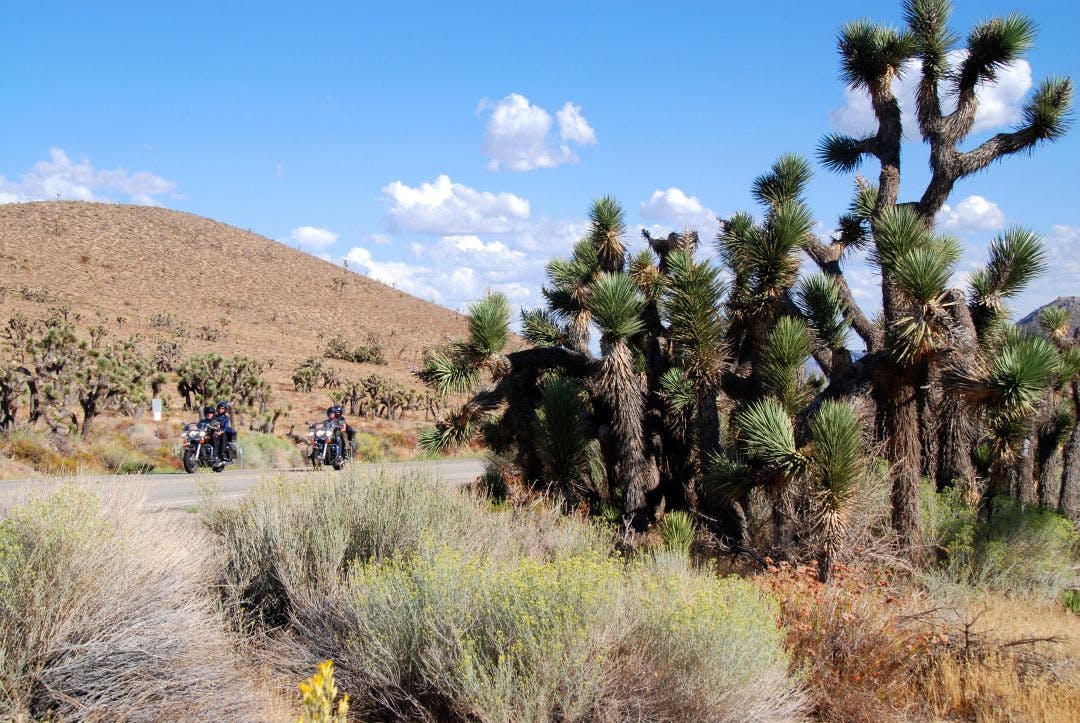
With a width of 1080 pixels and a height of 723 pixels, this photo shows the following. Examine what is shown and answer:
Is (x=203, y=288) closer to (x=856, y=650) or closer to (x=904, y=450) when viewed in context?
(x=904, y=450)

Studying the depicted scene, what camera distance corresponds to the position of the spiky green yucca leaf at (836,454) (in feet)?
26.5

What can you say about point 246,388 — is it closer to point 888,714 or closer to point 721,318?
point 721,318

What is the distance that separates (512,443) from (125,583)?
7957mm

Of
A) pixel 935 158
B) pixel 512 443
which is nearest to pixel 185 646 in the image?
pixel 512 443

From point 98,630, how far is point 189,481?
11.1m

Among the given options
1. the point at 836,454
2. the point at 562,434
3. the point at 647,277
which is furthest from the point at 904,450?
the point at 647,277

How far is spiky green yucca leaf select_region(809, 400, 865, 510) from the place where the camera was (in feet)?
26.5

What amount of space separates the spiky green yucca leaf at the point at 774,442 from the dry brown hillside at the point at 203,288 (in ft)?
95.5

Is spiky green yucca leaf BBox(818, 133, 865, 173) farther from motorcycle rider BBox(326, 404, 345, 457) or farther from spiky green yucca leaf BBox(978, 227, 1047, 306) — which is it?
motorcycle rider BBox(326, 404, 345, 457)

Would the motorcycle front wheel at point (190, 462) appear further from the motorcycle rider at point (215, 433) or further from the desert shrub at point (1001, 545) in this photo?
the desert shrub at point (1001, 545)

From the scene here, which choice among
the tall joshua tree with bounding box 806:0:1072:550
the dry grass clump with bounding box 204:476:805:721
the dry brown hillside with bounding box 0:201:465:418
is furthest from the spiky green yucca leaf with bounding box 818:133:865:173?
the dry brown hillside with bounding box 0:201:465:418

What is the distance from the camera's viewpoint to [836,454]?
8.06 meters

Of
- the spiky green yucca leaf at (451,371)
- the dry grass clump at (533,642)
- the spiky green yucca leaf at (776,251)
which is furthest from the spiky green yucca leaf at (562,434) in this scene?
the dry grass clump at (533,642)

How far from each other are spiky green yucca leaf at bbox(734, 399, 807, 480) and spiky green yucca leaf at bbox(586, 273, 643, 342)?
2.26m
